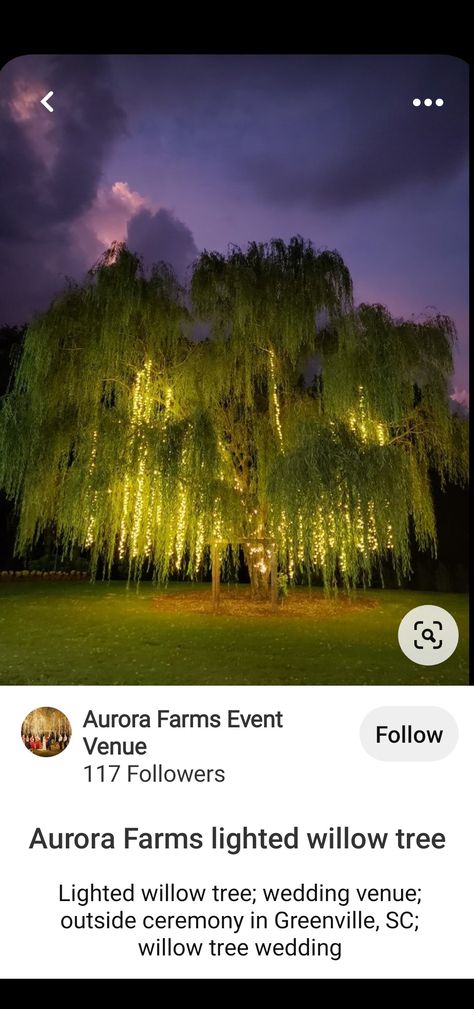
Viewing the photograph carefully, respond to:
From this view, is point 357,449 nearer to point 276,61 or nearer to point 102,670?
point 102,670

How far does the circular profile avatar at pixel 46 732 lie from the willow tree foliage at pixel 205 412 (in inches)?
112

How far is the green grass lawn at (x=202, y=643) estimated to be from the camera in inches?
163

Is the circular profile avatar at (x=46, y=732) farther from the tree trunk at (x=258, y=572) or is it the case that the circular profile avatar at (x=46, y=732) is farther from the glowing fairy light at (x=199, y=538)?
the tree trunk at (x=258, y=572)

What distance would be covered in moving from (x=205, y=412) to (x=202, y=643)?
206 centimetres

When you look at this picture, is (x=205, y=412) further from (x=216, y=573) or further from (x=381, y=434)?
(x=216, y=573)

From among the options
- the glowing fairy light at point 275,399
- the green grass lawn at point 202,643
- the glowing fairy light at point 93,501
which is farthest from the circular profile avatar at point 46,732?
the glowing fairy light at point 275,399

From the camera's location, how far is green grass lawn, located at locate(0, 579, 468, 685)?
4133 millimetres

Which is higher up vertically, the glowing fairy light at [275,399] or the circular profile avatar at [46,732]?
the glowing fairy light at [275,399]

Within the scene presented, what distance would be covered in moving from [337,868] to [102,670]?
314cm

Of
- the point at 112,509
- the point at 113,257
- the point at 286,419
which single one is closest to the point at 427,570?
the point at 286,419

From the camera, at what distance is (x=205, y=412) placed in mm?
4918

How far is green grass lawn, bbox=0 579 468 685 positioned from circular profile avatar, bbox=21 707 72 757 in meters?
1.11

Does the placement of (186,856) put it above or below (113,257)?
below

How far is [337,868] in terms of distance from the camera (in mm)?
1479
